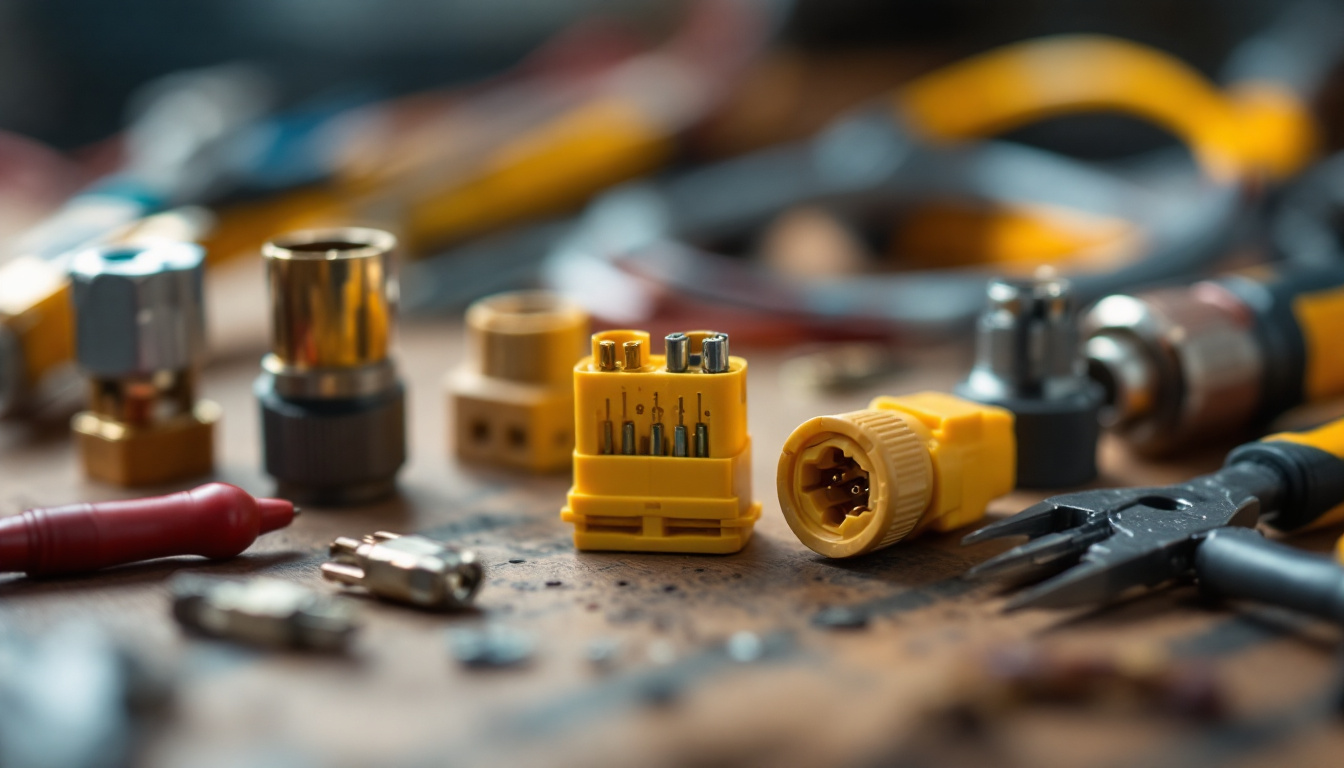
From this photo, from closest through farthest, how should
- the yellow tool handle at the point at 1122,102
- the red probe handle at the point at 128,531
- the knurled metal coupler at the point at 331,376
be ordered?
the red probe handle at the point at 128,531 → the knurled metal coupler at the point at 331,376 → the yellow tool handle at the point at 1122,102

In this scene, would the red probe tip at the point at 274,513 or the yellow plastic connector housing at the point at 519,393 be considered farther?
the yellow plastic connector housing at the point at 519,393

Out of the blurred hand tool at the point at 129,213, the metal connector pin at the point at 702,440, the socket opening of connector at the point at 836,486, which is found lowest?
the socket opening of connector at the point at 836,486

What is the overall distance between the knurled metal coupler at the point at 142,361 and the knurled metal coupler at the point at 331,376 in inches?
4.5

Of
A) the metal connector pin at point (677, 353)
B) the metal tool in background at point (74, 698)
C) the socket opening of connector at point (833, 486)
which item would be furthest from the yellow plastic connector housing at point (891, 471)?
the metal tool in background at point (74, 698)

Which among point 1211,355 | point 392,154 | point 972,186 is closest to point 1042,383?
point 1211,355

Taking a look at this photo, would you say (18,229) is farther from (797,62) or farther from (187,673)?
(187,673)

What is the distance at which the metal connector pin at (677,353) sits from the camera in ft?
3.52

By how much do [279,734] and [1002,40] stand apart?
250 centimetres

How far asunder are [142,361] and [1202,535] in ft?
3.21

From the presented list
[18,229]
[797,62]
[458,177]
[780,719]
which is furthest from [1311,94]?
[18,229]

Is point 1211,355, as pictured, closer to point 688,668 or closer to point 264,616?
point 688,668

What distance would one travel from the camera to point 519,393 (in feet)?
4.58

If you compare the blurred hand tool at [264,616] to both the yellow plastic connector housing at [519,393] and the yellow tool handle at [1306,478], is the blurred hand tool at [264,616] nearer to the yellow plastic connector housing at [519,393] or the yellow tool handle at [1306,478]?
the yellow plastic connector housing at [519,393]

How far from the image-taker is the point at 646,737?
80cm
